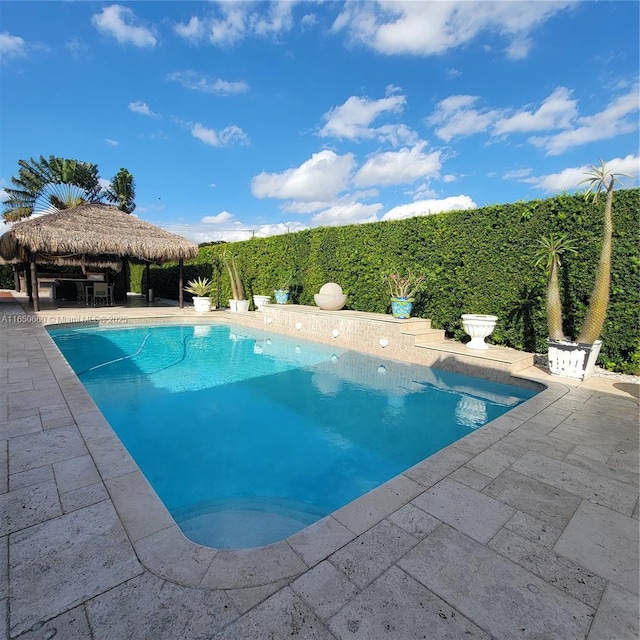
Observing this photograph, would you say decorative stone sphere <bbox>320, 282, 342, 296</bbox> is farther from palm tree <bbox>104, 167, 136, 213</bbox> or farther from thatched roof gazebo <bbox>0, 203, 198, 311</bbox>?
palm tree <bbox>104, 167, 136, 213</bbox>

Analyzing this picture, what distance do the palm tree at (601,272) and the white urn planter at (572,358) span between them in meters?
0.18

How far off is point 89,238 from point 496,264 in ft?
45.5

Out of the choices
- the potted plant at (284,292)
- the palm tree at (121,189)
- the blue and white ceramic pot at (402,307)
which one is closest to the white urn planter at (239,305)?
the potted plant at (284,292)

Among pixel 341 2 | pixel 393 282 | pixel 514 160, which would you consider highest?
pixel 341 2

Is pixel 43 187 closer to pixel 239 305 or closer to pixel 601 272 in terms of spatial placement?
pixel 239 305

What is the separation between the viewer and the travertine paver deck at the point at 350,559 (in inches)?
55.6

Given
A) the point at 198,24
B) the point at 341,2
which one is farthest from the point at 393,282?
the point at 198,24

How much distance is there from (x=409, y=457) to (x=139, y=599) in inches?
116

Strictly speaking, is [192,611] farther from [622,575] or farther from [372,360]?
[372,360]

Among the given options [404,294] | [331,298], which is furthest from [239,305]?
[404,294]

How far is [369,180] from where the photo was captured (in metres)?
33.0

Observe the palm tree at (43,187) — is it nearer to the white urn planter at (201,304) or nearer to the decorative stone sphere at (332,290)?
the white urn planter at (201,304)

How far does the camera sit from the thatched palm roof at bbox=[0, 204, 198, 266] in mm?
11633

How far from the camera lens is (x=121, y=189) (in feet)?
92.4
